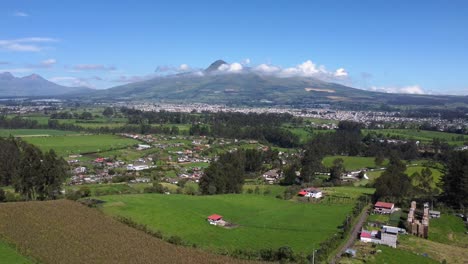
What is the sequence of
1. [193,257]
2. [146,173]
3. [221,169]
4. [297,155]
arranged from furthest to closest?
1. [297,155]
2. [146,173]
3. [221,169]
4. [193,257]

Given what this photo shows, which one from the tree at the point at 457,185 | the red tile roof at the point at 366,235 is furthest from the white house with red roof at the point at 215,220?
the tree at the point at 457,185

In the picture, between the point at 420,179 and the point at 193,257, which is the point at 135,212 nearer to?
the point at 193,257

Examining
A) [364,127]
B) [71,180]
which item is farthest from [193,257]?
[364,127]

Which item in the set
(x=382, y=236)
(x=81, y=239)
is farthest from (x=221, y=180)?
(x=81, y=239)

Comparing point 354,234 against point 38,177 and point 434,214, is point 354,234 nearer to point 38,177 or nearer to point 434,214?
point 434,214

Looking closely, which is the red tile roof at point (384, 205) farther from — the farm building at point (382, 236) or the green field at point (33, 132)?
the green field at point (33, 132)

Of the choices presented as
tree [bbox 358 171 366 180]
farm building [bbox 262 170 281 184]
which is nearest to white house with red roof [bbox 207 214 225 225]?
farm building [bbox 262 170 281 184]

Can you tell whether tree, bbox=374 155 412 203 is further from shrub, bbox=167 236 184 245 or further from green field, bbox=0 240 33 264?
green field, bbox=0 240 33 264
